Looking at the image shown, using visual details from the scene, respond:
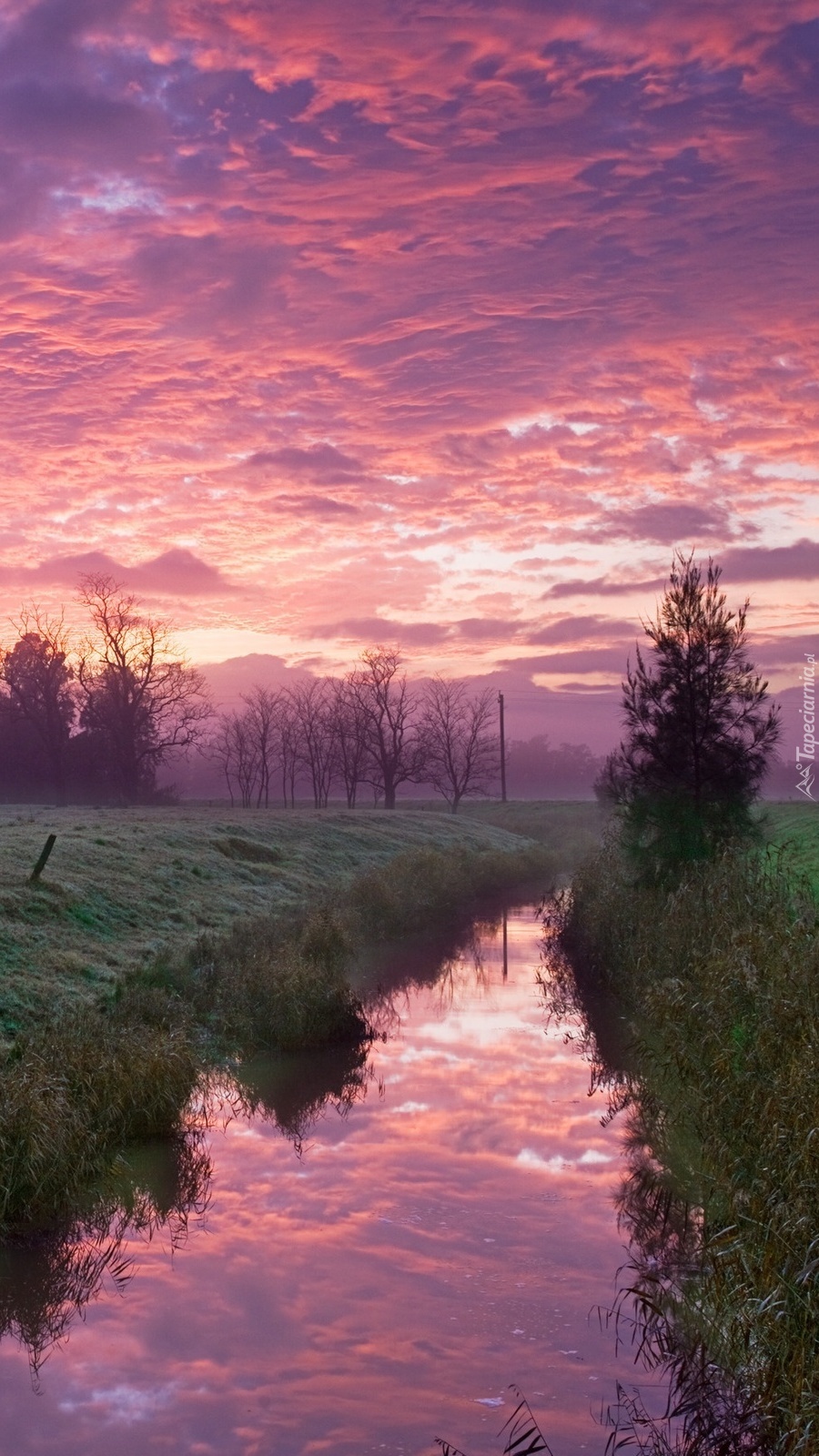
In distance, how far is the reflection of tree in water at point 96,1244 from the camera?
841 cm

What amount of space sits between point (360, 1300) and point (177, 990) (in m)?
10.3

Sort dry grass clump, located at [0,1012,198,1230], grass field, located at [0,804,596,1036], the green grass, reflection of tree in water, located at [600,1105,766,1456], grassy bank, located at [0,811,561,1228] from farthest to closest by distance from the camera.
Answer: grass field, located at [0,804,596,1036] < the green grass < grassy bank, located at [0,811,561,1228] < dry grass clump, located at [0,1012,198,1230] < reflection of tree in water, located at [600,1105,766,1456]

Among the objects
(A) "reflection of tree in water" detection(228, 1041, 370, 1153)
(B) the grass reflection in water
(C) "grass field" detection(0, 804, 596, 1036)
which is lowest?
(A) "reflection of tree in water" detection(228, 1041, 370, 1153)

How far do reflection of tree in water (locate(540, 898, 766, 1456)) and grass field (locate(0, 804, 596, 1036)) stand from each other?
8.20 meters


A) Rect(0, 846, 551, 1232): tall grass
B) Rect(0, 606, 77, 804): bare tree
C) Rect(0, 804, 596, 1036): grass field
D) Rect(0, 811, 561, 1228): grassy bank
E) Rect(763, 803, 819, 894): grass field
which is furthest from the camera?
Rect(0, 606, 77, 804): bare tree

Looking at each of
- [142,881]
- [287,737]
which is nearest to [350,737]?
[287,737]

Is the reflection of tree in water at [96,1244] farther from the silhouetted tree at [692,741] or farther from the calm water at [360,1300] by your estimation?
the silhouetted tree at [692,741]

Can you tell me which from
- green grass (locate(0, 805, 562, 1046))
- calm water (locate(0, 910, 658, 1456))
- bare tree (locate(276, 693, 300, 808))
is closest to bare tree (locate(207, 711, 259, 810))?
bare tree (locate(276, 693, 300, 808))

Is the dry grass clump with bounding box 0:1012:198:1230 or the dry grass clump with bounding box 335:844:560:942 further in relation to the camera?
the dry grass clump with bounding box 335:844:560:942

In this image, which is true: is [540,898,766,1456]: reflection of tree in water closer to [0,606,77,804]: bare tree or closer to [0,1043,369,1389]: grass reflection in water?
[0,1043,369,1389]: grass reflection in water

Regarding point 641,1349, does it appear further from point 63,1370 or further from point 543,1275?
point 63,1370

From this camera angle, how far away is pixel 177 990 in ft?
60.6

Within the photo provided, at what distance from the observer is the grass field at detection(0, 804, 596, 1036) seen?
18344 mm

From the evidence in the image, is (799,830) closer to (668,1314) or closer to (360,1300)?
(668,1314)
